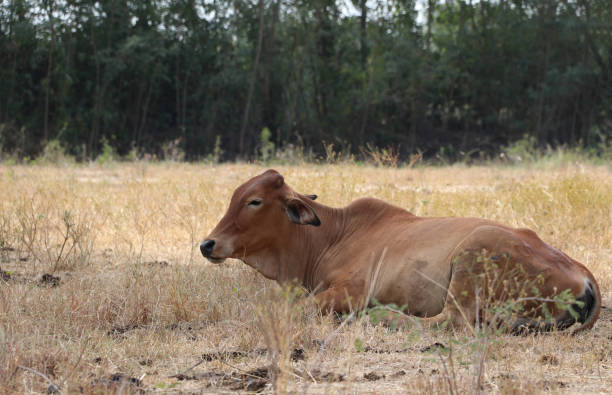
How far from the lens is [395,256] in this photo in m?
4.47


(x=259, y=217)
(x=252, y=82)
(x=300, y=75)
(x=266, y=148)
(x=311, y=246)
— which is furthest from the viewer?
(x=300, y=75)

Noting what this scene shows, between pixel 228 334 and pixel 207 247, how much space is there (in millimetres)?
832

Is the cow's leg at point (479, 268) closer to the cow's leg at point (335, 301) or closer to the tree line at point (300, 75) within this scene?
the cow's leg at point (335, 301)

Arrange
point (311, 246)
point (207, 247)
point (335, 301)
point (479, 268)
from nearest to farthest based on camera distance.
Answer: point (479, 268) → point (335, 301) → point (207, 247) → point (311, 246)

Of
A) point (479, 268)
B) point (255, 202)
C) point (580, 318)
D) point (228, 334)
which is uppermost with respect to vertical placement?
point (255, 202)

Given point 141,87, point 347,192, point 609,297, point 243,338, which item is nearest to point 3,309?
point 243,338

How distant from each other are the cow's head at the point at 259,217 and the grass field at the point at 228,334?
32 cm

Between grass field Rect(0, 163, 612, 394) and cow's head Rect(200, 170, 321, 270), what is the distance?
12.8 inches

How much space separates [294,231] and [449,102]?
3092 cm

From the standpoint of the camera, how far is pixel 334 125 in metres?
32.6

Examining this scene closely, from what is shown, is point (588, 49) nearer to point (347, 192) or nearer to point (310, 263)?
point (347, 192)

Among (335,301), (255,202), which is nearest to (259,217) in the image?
(255,202)

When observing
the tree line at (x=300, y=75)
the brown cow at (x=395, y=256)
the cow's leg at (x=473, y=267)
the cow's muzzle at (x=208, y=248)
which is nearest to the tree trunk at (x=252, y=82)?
the tree line at (x=300, y=75)

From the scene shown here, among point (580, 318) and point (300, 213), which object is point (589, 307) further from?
point (300, 213)
